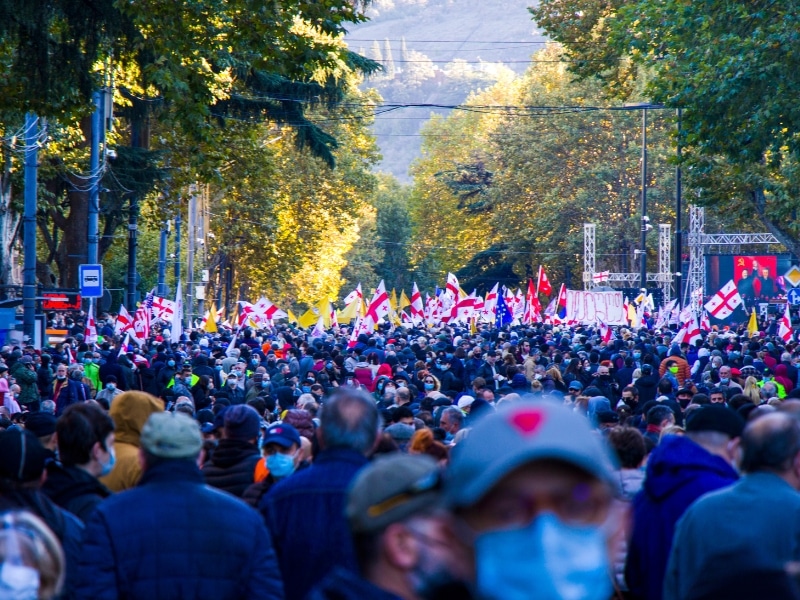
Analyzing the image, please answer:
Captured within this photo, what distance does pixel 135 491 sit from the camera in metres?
4.28

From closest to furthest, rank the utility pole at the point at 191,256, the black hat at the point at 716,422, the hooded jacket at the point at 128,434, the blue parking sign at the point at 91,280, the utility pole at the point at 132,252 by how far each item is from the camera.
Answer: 1. the black hat at the point at 716,422
2. the hooded jacket at the point at 128,434
3. the blue parking sign at the point at 91,280
4. the utility pole at the point at 132,252
5. the utility pole at the point at 191,256

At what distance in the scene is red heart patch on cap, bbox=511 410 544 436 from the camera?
180 cm

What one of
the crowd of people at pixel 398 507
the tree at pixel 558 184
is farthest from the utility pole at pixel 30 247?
the tree at pixel 558 184

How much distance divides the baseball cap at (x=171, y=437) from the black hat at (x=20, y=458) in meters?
0.60

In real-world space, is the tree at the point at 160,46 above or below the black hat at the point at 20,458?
above

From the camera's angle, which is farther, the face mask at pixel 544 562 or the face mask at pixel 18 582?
the face mask at pixel 18 582

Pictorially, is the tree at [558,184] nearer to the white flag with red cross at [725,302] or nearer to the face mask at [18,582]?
the white flag with red cross at [725,302]

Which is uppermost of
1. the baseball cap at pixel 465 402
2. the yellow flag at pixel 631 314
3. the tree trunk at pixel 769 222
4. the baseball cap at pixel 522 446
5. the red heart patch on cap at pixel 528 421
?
the tree trunk at pixel 769 222

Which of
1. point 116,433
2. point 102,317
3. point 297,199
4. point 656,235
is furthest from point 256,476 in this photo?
point 656,235

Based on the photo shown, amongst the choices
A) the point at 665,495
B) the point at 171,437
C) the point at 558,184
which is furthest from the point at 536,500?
the point at 558,184

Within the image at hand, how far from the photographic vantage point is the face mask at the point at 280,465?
20.7 feet

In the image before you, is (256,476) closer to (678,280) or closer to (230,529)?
(230,529)

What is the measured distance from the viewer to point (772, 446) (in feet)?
14.5

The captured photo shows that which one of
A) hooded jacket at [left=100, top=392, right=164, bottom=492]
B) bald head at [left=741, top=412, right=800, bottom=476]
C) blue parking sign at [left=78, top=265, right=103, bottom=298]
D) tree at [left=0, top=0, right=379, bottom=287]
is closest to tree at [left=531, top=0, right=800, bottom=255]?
tree at [left=0, top=0, right=379, bottom=287]
